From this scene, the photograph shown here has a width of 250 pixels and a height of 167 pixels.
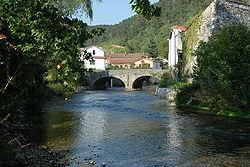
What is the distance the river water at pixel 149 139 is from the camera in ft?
30.9

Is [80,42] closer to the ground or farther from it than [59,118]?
farther from it

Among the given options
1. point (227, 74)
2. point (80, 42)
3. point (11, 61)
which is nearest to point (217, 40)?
point (227, 74)

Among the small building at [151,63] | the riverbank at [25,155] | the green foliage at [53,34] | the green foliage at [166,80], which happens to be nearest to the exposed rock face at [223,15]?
the green foliage at [166,80]

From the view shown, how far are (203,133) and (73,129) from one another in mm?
6347

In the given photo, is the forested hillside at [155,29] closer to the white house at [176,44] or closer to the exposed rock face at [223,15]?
the white house at [176,44]

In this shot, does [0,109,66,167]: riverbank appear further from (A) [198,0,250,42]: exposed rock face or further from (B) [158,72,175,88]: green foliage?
(B) [158,72,175,88]: green foliage

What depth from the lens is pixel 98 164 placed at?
8891mm

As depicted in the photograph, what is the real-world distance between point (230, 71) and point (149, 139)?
892cm

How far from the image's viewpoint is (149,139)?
12281 mm

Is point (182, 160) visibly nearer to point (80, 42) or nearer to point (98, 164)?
point (98, 164)

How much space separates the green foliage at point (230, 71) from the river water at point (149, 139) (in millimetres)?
1719

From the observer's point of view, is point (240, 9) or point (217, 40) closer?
point (217, 40)

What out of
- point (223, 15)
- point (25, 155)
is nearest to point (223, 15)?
point (223, 15)

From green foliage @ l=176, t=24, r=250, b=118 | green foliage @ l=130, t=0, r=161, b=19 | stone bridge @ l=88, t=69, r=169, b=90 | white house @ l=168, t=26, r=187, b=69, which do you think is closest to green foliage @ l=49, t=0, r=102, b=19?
green foliage @ l=176, t=24, r=250, b=118
